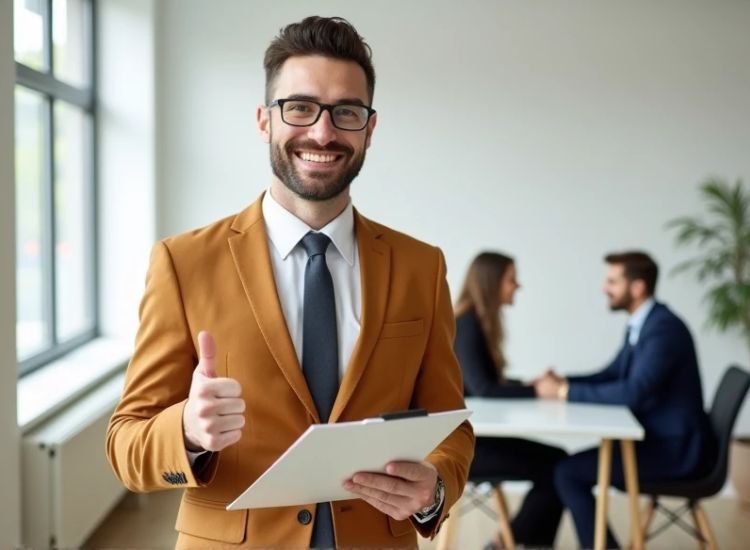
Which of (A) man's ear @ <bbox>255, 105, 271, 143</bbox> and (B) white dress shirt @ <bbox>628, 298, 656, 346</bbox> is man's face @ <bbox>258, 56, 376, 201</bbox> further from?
(B) white dress shirt @ <bbox>628, 298, 656, 346</bbox>

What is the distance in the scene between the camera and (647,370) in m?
4.02

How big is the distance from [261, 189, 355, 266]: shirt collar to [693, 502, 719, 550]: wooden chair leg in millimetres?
3083

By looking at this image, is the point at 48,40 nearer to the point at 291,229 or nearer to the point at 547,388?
the point at 547,388

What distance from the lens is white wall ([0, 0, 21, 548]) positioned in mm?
3156

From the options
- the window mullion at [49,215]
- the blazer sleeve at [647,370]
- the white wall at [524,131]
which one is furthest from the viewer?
the white wall at [524,131]

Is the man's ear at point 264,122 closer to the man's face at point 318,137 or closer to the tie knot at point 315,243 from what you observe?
the man's face at point 318,137

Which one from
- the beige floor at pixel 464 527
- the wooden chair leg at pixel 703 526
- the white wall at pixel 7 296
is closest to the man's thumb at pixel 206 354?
the white wall at pixel 7 296

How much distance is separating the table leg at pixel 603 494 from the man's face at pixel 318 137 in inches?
103

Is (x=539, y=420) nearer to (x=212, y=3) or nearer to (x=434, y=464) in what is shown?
(x=434, y=464)

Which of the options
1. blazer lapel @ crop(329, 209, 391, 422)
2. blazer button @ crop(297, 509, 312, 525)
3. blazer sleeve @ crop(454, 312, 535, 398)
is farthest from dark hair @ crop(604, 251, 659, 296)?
blazer button @ crop(297, 509, 312, 525)

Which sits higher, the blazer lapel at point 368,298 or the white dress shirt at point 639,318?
the blazer lapel at point 368,298

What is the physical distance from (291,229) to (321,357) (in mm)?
233

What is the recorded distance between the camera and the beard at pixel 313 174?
1502 millimetres

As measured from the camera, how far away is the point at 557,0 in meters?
5.42
